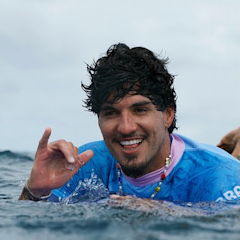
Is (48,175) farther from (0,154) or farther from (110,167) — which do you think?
(0,154)

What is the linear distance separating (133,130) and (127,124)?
0.09m

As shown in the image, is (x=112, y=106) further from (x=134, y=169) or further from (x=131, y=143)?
(x=134, y=169)

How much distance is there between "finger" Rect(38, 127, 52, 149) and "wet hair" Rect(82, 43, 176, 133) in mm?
666

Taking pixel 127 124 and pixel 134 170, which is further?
pixel 134 170

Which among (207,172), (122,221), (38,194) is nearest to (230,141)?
(207,172)

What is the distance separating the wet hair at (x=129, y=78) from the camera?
15.4 ft

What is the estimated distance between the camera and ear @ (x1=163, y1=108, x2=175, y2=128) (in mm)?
5070

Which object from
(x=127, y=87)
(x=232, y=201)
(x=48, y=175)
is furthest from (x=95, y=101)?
(x=232, y=201)

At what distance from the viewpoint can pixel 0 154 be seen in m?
16.9

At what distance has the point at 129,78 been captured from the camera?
4.70 meters

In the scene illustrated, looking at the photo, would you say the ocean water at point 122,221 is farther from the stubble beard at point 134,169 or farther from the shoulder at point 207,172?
the stubble beard at point 134,169

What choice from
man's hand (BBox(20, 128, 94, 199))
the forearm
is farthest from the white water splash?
man's hand (BBox(20, 128, 94, 199))

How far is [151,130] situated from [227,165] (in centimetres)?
81

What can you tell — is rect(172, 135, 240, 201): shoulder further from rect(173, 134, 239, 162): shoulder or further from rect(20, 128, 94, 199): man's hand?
rect(20, 128, 94, 199): man's hand
